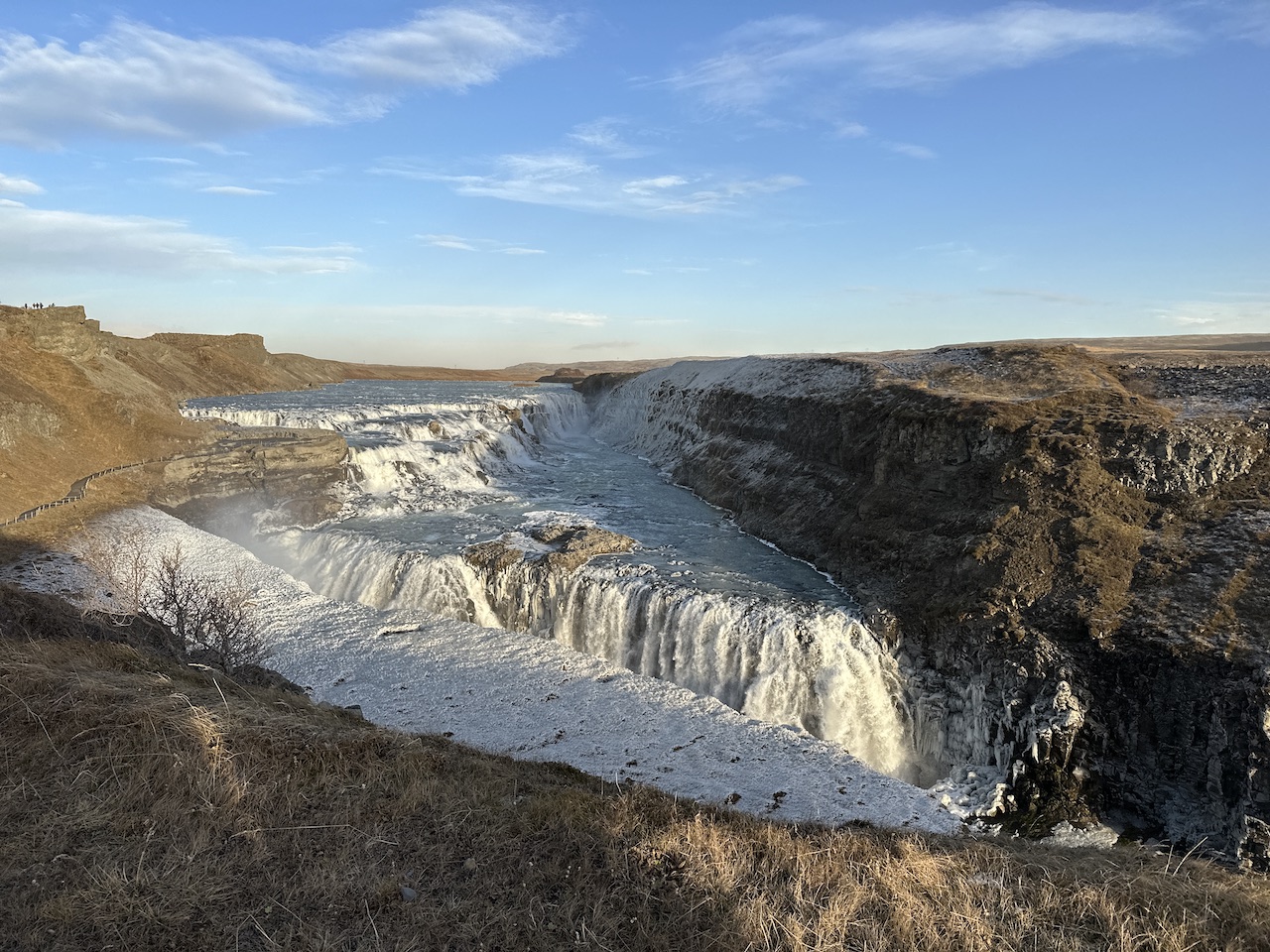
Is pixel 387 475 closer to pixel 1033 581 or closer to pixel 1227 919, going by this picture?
pixel 1033 581

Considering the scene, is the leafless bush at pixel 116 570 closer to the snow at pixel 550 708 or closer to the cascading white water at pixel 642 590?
the snow at pixel 550 708

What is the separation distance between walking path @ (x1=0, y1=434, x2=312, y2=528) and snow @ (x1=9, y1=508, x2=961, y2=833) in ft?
18.2

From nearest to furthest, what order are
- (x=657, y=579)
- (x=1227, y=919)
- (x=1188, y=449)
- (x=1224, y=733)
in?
(x=1227, y=919)
(x=1224, y=733)
(x=1188, y=449)
(x=657, y=579)

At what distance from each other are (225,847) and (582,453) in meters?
45.7

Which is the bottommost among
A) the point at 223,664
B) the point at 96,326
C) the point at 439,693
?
the point at 439,693

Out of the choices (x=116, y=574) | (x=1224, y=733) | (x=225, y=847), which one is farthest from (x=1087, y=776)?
(x=116, y=574)

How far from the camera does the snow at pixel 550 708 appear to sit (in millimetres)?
12352

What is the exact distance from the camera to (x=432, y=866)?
6684mm

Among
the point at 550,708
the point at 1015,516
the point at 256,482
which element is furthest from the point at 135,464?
the point at 1015,516

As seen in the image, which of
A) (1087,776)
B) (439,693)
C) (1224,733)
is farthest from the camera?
(439,693)

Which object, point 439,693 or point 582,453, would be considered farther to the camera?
point 582,453

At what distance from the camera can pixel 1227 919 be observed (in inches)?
241

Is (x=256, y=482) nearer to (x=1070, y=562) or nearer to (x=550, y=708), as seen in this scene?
(x=550, y=708)

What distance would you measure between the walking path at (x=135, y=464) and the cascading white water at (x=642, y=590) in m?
3.90
